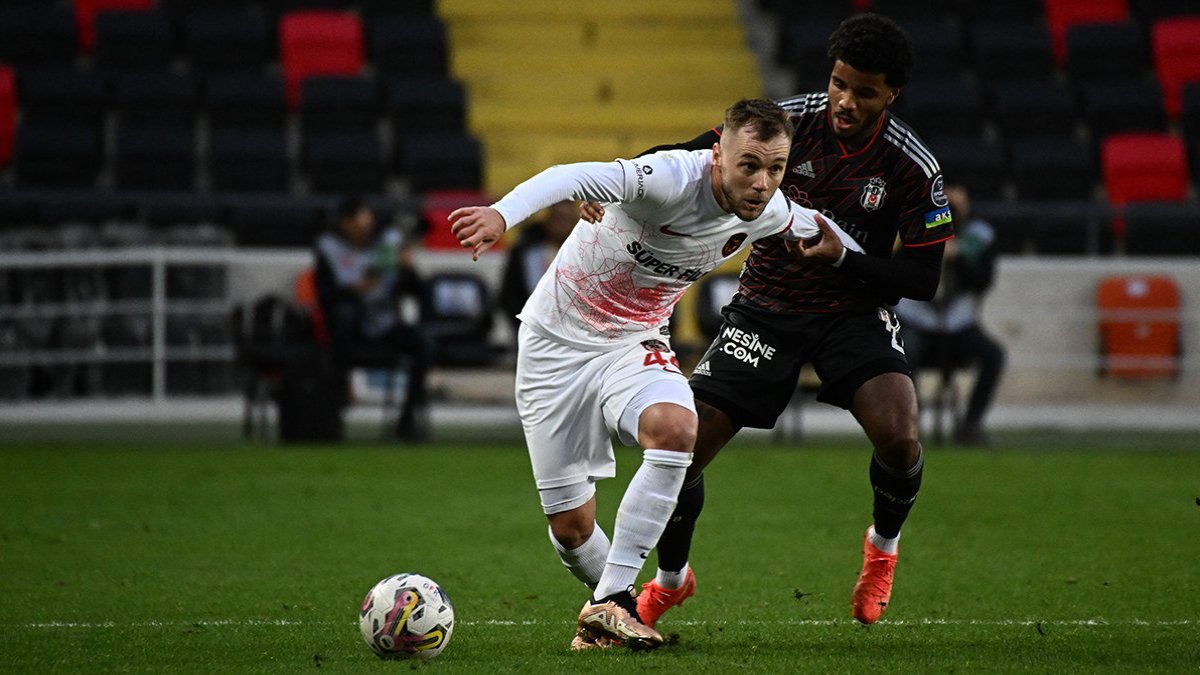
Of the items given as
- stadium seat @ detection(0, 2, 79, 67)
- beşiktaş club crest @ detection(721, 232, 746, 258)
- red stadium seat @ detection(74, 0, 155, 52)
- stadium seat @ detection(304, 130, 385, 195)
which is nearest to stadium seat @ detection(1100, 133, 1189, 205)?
stadium seat @ detection(304, 130, 385, 195)

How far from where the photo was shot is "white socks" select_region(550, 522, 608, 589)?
588 centimetres

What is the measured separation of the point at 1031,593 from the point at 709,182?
96.2 inches

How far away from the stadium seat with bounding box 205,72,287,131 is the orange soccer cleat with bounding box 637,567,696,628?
13126 mm

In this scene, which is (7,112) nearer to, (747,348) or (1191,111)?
(1191,111)

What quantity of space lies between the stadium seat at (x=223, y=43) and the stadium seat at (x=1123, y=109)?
31.3 feet

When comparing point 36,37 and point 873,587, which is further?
point 36,37

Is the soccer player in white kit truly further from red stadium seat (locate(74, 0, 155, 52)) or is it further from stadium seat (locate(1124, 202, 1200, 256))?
red stadium seat (locate(74, 0, 155, 52))

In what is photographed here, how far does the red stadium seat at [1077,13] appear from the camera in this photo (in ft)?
68.2

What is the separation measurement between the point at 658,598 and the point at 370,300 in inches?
324

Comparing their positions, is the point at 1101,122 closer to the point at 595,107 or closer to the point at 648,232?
the point at 595,107

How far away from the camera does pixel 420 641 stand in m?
5.23

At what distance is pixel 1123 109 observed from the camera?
1897cm

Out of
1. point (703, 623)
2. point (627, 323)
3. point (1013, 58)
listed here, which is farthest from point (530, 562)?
point (1013, 58)

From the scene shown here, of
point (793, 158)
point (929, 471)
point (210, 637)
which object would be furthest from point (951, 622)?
point (929, 471)
